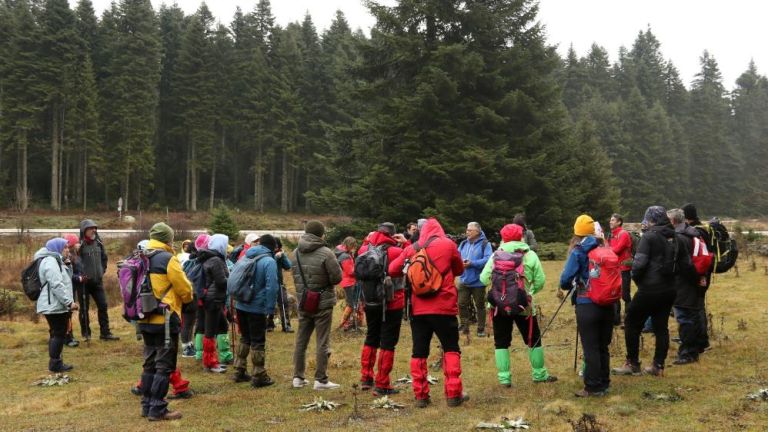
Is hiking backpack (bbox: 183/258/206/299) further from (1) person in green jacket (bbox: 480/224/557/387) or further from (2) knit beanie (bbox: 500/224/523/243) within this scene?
(2) knit beanie (bbox: 500/224/523/243)

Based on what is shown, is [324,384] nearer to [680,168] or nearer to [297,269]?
[297,269]

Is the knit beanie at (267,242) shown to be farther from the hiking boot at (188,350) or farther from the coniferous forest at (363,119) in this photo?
the coniferous forest at (363,119)

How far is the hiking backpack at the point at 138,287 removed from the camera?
22.0 feet

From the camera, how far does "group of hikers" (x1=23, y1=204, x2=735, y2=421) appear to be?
677 centimetres

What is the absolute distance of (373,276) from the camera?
743 cm

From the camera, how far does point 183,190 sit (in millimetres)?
58438

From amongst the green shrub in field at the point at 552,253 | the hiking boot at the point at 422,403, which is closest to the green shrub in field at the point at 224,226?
the green shrub in field at the point at 552,253

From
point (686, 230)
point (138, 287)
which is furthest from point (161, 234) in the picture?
point (686, 230)

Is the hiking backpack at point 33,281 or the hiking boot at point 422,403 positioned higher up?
the hiking backpack at point 33,281

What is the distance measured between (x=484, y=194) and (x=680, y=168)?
184 ft

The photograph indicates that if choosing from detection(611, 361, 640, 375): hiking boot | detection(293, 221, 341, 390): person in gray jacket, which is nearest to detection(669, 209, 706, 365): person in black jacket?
detection(611, 361, 640, 375): hiking boot

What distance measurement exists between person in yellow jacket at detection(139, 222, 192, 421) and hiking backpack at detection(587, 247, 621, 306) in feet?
15.3

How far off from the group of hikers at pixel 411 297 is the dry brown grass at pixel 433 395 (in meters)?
0.30

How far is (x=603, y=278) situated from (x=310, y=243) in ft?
11.6
